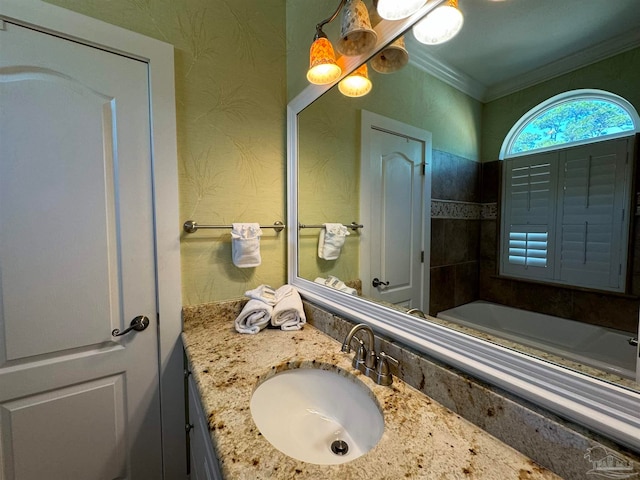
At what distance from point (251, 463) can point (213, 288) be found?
0.84 metres

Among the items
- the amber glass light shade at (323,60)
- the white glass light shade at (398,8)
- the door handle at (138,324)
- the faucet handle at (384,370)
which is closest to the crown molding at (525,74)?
the white glass light shade at (398,8)

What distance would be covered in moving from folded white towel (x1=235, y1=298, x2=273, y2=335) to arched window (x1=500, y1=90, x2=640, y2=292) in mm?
892

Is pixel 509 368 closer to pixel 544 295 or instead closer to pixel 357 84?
pixel 544 295

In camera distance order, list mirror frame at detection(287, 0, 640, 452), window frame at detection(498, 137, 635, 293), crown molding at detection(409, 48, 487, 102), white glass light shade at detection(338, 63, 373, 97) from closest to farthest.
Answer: mirror frame at detection(287, 0, 640, 452)
window frame at detection(498, 137, 635, 293)
crown molding at detection(409, 48, 487, 102)
white glass light shade at detection(338, 63, 373, 97)

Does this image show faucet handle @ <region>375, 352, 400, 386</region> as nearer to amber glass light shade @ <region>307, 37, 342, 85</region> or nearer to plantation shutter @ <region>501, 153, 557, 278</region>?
plantation shutter @ <region>501, 153, 557, 278</region>

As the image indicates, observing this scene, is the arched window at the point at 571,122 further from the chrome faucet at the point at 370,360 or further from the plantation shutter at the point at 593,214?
the chrome faucet at the point at 370,360

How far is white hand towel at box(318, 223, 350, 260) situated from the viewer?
1235 millimetres

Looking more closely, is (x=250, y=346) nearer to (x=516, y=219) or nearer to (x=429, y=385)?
(x=429, y=385)

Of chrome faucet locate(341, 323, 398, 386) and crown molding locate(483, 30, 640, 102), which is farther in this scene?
chrome faucet locate(341, 323, 398, 386)

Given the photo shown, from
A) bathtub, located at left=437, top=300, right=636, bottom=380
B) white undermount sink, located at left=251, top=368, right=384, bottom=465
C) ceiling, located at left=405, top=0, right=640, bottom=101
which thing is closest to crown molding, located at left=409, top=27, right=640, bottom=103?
ceiling, located at left=405, top=0, right=640, bottom=101

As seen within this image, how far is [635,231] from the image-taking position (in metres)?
0.51

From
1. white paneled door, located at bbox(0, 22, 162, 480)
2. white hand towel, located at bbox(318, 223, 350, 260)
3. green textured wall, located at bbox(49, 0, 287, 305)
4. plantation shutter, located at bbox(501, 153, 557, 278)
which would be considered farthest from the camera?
white hand towel, located at bbox(318, 223, 350, 260)

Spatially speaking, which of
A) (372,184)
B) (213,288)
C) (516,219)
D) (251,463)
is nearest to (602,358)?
(516,219)

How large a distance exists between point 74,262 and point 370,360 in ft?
3.62
